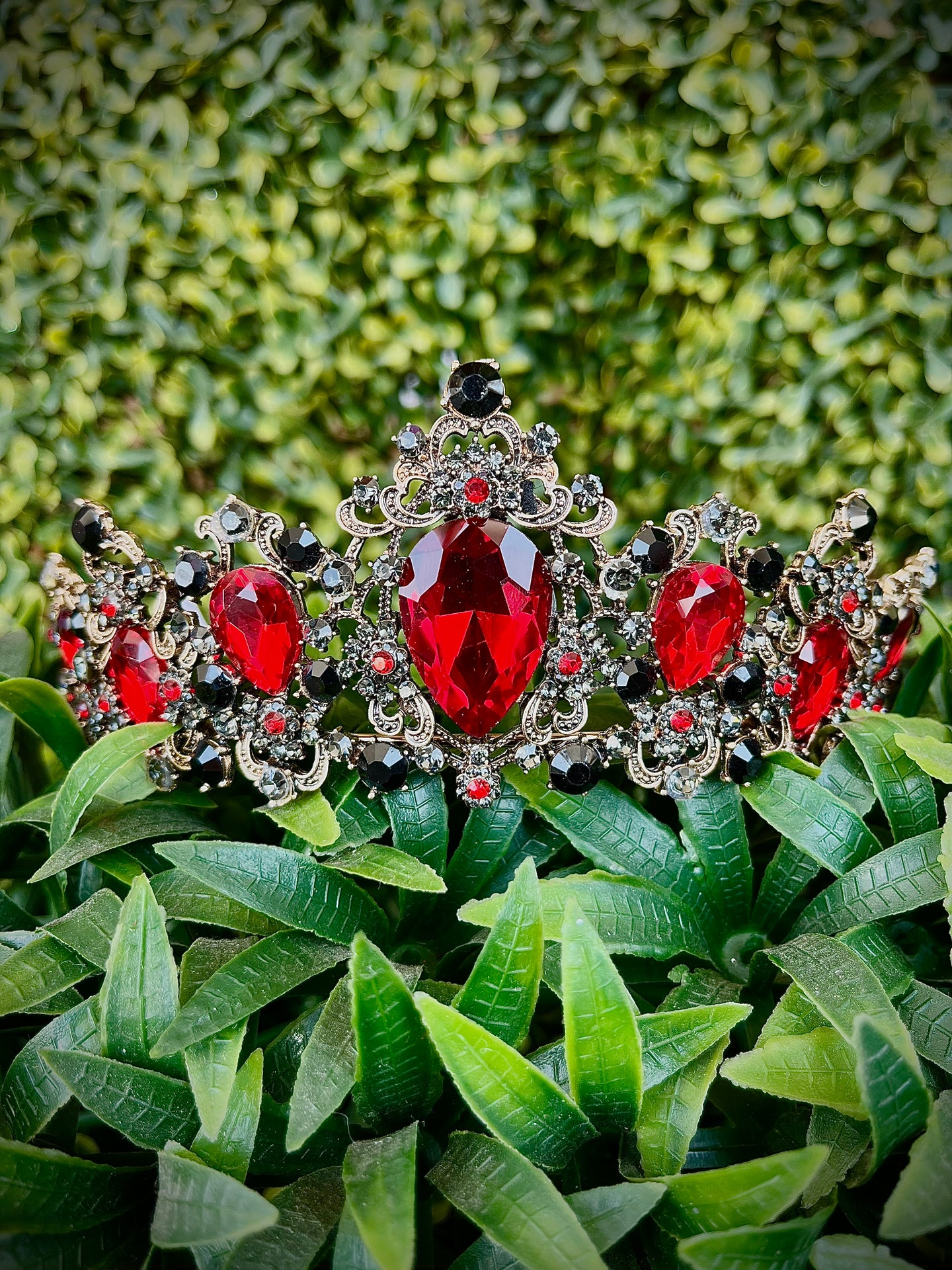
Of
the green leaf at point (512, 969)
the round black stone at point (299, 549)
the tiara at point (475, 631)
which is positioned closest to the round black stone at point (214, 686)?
the tiara at point (475, 631)

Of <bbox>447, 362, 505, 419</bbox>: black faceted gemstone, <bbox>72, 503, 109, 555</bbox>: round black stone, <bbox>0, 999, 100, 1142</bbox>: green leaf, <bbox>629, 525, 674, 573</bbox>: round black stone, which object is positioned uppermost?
<bbox>447, 362, 505, 419</bbox>: black faceted gemstone

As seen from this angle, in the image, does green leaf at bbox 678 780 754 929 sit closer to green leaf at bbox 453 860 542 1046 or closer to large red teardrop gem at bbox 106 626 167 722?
green leaf at bbox 453 860 542 1046

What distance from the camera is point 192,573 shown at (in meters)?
0.71

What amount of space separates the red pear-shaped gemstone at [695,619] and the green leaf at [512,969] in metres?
0.26

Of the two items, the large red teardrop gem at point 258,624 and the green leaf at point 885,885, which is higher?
the large red teardrop gem at point 258,624

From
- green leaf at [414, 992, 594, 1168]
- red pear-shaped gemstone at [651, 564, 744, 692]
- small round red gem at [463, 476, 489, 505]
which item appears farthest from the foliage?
small round red gem at [463, 476, 489, 505]

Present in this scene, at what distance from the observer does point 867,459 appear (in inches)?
35.1

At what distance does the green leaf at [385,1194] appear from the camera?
41 centimetres

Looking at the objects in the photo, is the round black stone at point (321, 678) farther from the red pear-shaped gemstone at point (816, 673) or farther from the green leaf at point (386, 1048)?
the red pear-shaped gemstone at point (816, 673)

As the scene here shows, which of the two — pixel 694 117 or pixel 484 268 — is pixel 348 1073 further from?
pixel 694 117

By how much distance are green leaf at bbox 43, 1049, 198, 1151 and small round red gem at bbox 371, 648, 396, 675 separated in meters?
0.31

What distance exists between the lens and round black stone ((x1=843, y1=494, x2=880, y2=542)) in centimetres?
73

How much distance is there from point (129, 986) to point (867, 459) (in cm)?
80

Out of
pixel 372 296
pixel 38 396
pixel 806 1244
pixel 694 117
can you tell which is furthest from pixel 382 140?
pixel 806 1244
